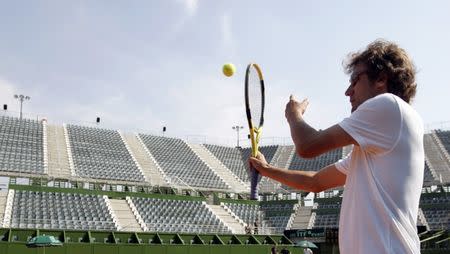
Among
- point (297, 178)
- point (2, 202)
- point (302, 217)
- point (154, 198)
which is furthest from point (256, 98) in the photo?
point (302, 217)

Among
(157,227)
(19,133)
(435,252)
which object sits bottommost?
(435,252)

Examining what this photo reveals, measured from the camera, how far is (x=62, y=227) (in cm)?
2762

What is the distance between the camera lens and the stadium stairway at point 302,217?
3766cm

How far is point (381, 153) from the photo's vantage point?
2531 millimetres

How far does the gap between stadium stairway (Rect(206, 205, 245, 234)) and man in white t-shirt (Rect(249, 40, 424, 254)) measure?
30966mm

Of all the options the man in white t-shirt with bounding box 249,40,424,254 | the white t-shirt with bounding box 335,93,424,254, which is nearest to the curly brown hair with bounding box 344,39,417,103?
the man in white t-shirt with bounding box 249,40,424,254

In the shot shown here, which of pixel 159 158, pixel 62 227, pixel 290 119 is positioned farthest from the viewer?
pixel 159 158

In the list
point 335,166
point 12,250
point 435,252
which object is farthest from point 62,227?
point 335,166

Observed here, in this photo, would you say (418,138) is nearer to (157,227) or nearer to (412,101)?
(412,101)

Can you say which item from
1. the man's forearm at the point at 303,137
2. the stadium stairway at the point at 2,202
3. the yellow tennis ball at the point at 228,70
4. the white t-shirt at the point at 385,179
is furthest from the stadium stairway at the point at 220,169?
the white t-shirt at the point at 385,179

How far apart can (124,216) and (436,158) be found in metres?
25.0

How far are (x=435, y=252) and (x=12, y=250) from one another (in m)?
21.9

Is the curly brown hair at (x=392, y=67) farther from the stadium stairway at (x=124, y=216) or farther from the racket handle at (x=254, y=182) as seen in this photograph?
the stadium stairway at (x=124, y=216)

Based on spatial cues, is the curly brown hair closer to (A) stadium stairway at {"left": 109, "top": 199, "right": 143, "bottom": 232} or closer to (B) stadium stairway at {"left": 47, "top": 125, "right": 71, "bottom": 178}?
(A) stadium stairway at {"left": 109, "top": 199, "right": 143, "bottom": 232}
